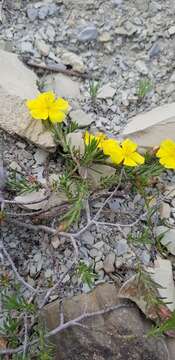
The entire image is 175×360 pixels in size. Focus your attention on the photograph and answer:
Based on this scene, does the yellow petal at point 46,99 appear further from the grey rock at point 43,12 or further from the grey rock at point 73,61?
the grey rock at point 43,12

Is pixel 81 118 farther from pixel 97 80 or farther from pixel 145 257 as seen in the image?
pixel 145 257

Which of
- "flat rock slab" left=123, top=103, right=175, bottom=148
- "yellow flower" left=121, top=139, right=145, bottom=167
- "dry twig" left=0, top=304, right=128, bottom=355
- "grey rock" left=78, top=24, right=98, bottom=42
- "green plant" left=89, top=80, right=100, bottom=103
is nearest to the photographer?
"dry twig" left=0, top=304, right=128, bottom=355

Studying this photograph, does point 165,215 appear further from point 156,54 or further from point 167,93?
point 156,54

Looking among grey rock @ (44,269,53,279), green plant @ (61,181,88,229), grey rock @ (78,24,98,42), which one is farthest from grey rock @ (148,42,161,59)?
grey rock @ (44,269,53,279)

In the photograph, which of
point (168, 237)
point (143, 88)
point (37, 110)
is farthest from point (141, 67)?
point (168, 237)

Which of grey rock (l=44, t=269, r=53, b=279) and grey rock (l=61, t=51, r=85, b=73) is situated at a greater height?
grey rock (l=61, t=51, r=85, b=73)

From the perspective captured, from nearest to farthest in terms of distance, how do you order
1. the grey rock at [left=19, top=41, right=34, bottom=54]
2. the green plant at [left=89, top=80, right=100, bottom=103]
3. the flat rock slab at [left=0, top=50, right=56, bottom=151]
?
the flat rock slab at [left=0, top=50, right=56, bottom=151], the green plant at [left=89, top=80, right=100, bottom=103], the grey rock at [left=19, top=41, right=34, bottom=54]

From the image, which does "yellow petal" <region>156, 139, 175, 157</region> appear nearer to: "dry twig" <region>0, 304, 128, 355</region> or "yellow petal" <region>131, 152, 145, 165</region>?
"yellow petal" <region>131, 152, 145, 165</region>
